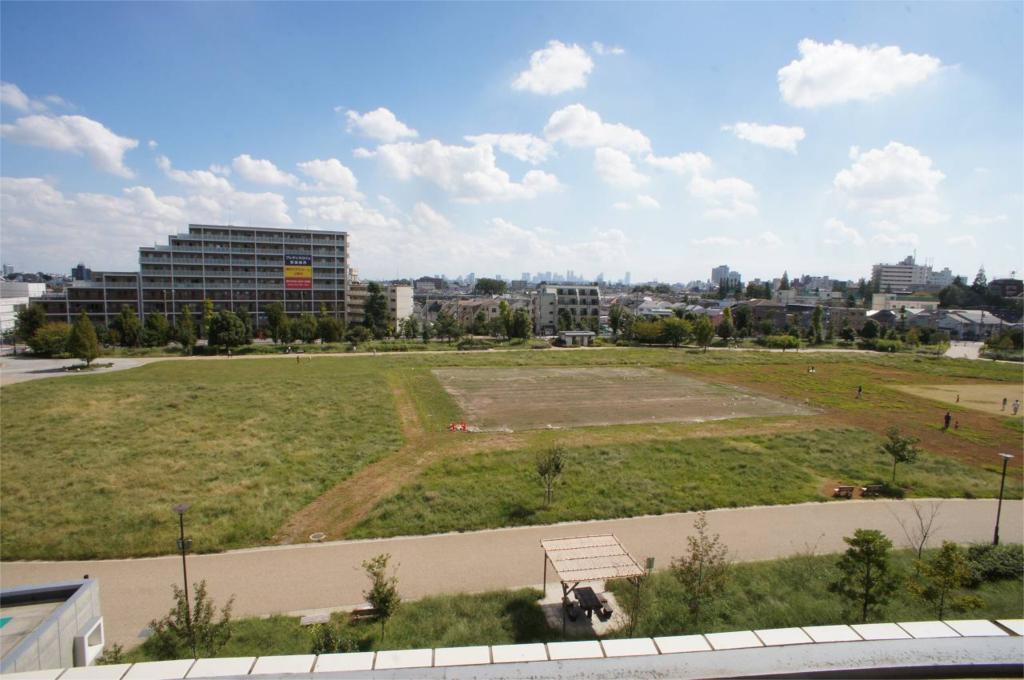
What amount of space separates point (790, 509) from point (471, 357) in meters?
33.6

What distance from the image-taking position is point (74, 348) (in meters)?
37.2

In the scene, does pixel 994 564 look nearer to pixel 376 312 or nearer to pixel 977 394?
pixel 977 394

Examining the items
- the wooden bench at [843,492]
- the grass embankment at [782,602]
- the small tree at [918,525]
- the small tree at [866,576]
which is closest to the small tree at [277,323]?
the grass embankment at [782,602]

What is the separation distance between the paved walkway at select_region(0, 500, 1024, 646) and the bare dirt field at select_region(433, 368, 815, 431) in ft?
34.2

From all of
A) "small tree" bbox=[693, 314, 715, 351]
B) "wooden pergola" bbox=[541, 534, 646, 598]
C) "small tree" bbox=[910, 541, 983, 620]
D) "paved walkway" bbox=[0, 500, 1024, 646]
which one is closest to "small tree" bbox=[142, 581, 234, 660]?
"paved walkway" bbox=[0, 500, 1024, 646]

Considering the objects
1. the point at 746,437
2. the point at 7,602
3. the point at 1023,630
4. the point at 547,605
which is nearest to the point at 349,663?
the point at 1023,630

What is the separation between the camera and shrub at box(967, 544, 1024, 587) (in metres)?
10.7

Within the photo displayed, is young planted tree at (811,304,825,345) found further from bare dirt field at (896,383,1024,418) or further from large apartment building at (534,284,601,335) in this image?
large apartment building at (534,284,601,335)

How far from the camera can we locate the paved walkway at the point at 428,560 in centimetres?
1003

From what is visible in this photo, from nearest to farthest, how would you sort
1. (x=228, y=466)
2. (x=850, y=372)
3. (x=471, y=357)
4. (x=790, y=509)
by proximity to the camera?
(x=790, y=509)
(x=228, y=466)
(x=850, y=372)
(x=471, y=357)

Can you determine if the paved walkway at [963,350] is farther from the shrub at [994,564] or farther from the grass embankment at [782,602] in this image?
the grass embankment at [782,602]

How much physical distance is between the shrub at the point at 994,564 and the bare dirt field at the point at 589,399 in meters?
13.7

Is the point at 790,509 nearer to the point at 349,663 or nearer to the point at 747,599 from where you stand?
the point at 747,599

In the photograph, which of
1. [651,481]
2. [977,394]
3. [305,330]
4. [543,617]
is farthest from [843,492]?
[305,330]
